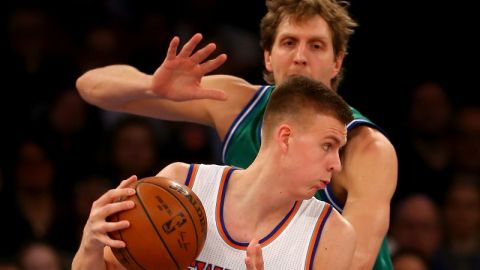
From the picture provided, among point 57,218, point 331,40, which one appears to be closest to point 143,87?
point 331,40

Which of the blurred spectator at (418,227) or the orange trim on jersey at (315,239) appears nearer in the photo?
the orange trim on jersey at (315,239)

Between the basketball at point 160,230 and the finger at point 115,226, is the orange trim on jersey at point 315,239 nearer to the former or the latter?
the basketball at point 160,230

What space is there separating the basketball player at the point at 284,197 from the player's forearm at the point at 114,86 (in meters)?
0.87

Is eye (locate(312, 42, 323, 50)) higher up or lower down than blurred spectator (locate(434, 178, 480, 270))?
higher up

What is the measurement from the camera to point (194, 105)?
492 cm

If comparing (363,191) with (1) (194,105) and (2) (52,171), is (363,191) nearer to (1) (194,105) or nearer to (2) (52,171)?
(1) (194,105)

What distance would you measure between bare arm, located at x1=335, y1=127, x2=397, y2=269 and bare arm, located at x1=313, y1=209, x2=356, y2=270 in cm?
38

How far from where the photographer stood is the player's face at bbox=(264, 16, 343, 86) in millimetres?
4613

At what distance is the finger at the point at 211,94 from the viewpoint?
4.30m

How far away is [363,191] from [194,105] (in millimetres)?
1030

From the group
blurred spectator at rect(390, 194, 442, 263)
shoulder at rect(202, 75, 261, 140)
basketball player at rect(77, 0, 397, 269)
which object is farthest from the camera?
blurred spectator at rect(390, 194, 442, 263)

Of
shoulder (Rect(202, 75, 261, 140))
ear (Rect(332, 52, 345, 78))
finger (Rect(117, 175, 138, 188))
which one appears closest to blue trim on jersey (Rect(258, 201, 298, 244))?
finger (Rect(117, 175, 138, 188))

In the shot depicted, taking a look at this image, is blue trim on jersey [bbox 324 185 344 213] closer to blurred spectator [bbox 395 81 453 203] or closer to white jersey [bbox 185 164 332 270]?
white jersey [bbox 185 164 332 270]

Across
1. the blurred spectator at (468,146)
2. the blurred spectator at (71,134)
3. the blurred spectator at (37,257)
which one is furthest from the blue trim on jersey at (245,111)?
the blurred spectator at (468,146)
